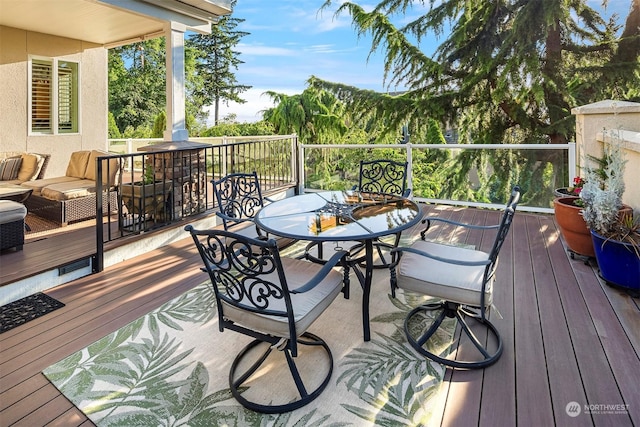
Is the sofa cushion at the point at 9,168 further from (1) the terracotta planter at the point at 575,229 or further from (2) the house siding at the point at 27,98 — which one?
(1) the terracotta planter at the point at 575,229

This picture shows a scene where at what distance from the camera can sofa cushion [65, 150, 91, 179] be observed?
18.2 ft

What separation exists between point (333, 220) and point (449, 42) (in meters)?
6.55

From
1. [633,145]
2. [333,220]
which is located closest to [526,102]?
[633,145]

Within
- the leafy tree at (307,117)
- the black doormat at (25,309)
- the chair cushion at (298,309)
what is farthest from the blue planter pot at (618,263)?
the leafy tree at (307,117)

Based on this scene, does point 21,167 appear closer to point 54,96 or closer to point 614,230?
point 54,96

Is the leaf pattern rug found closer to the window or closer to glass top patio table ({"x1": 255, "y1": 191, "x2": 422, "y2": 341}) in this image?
glass top patio table ({"x1": 255, "y1": 191, "x2": 422, "y2": 341})

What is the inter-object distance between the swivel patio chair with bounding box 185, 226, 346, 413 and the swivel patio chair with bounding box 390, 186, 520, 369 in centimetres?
50

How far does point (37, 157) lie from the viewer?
5758 millimetres

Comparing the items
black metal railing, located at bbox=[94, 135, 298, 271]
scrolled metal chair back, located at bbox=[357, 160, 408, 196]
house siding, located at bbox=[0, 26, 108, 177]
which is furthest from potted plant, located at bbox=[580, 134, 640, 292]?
house siding, located at bbox=[0, 26, 108, 177]

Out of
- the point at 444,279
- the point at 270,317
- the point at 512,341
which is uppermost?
the point at 444,279

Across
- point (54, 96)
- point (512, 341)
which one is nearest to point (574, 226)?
point (512, 341)

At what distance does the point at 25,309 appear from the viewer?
9.20 ft

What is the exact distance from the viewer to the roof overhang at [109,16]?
14.7ft

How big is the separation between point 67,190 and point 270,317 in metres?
4.15
